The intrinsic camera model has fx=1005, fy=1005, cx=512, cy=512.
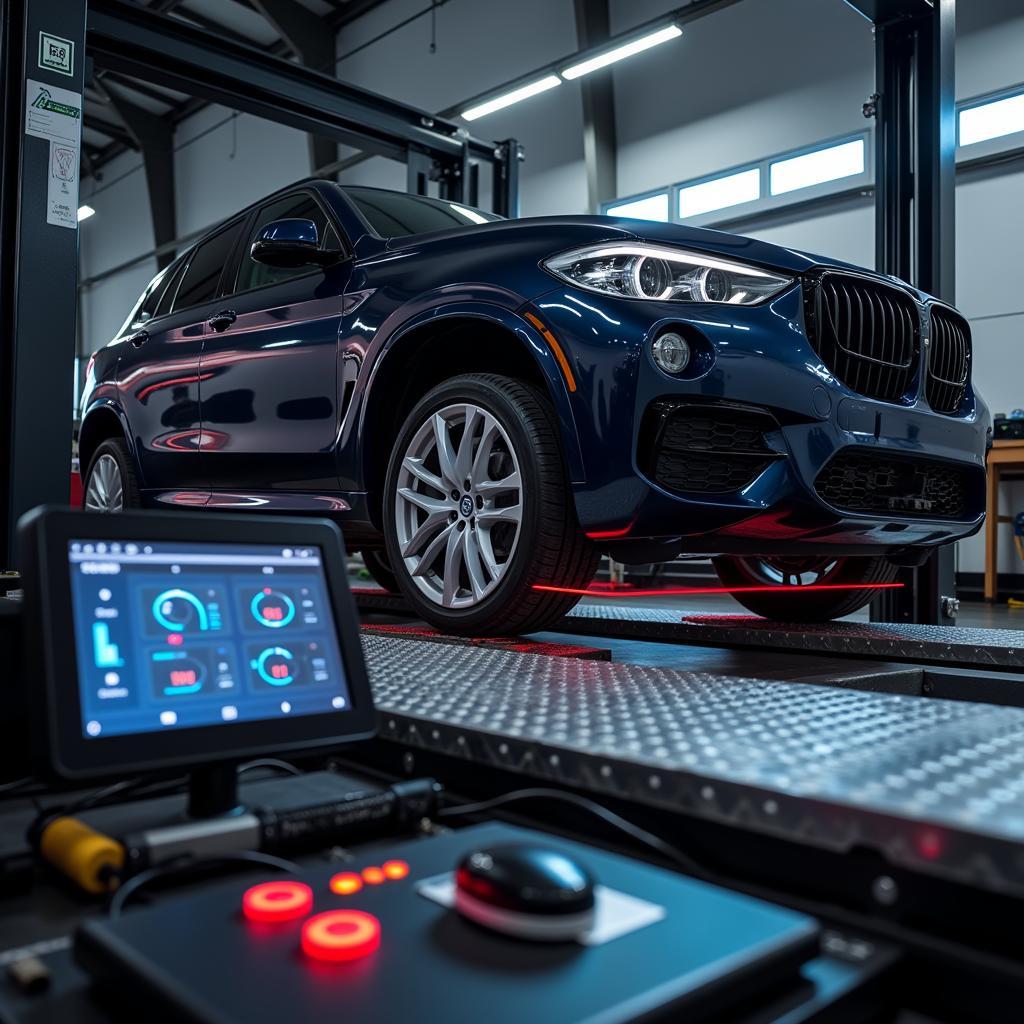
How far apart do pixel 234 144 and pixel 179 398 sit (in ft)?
45.1

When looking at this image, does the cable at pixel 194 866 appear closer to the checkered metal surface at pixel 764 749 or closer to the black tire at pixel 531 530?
the checkered metal surface at pixel 764 749

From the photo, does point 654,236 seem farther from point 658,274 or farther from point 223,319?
point 223,319

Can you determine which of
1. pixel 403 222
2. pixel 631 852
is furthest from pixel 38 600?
pixel 403 222

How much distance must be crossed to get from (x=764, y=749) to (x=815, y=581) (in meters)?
2.50

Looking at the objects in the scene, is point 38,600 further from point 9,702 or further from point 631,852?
point 631,852

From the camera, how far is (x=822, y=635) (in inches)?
105

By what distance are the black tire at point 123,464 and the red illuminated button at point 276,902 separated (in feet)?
11.5

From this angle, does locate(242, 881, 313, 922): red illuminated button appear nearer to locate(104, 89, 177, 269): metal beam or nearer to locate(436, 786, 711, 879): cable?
locate(436, 786, 711, 879): cable

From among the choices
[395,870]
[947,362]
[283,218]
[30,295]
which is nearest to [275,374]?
[283,218]

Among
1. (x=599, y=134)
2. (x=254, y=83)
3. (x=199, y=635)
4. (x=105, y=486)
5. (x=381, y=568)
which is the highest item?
(x=599, y=134)


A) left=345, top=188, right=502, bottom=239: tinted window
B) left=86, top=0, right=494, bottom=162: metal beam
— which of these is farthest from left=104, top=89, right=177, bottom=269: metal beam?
left=345, top=188, right=502, bottom=239: tinted window

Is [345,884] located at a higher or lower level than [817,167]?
lower

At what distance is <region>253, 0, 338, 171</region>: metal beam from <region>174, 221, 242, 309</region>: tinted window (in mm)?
10047

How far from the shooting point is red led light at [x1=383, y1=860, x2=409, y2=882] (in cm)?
82
